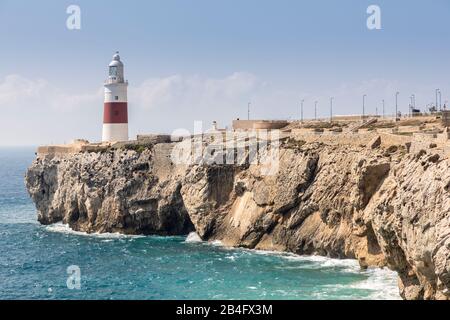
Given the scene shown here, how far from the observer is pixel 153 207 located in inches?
2559

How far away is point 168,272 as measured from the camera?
47406 millimetres

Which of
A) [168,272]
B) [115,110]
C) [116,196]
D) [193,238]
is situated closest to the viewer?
[168,272]

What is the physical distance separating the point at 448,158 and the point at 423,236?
12.7 feet

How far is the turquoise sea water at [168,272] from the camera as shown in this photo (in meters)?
40.4

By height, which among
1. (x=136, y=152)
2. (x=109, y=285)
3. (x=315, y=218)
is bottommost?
(x=109, y=285)

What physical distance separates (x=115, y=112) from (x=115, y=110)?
25cm

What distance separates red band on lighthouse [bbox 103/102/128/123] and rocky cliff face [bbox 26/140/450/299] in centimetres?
750

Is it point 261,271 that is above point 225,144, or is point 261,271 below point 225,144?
below

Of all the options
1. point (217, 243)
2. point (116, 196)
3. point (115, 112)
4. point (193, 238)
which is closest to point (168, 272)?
point (217, 243)

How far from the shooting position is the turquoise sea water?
133ft

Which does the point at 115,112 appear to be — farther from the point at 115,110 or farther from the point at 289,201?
the point at 289,201

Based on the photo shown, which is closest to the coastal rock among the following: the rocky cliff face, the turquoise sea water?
the rocky cliff face
